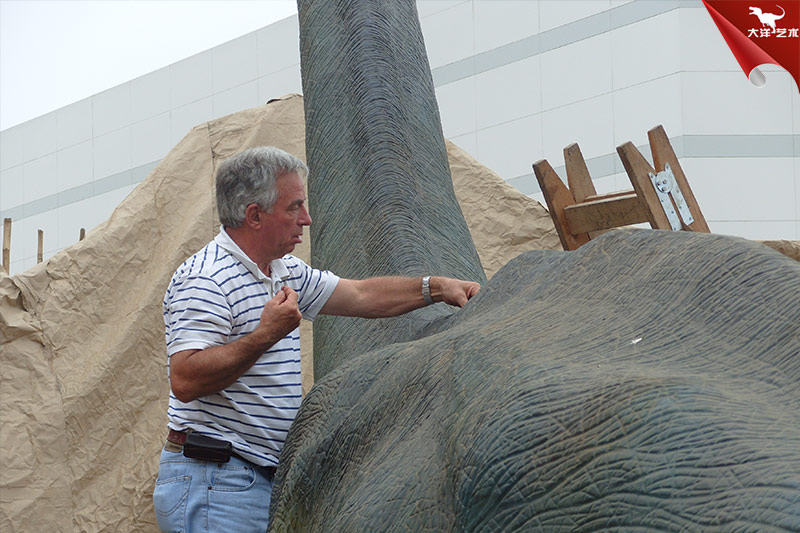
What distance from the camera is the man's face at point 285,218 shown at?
2.23 meters

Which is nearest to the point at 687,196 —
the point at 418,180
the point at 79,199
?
the point at 418,180

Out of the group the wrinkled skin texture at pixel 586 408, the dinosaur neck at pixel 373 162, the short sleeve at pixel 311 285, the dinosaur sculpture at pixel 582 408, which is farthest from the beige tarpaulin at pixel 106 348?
the wrinkled skin texture at pixel 586 408

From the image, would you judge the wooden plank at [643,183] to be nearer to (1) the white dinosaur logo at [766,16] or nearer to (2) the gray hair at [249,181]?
(2) the gray hair at [249,181]

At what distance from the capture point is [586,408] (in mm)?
1126

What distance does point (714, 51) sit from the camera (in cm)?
878

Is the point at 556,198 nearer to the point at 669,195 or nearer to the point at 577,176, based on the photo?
the point at 577,176

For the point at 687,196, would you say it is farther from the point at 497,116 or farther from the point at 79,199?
the point at 79,199

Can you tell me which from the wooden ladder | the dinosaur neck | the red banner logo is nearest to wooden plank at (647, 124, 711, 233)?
the wooden ladder

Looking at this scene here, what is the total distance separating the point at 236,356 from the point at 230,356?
0.01 m

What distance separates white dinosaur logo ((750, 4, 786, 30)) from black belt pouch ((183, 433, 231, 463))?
653cm

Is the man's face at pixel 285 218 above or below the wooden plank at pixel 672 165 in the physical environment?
below

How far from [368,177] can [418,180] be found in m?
0.14

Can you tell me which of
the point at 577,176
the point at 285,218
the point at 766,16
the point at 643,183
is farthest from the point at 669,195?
the point at 766,16

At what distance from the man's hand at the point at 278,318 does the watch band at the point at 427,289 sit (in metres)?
0.46
